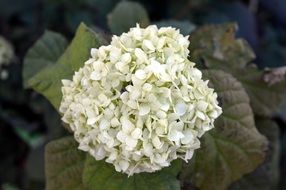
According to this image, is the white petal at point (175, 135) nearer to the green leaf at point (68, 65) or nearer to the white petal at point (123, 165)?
the white petal at point (123, 165)

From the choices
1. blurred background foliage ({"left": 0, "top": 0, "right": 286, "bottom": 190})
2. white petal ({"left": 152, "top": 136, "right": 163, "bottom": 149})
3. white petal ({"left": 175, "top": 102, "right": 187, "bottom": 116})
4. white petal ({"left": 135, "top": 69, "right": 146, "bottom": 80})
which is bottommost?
blurred background foliage ({"left": 0, "top": 0, "right": 286, "bottom": 190})

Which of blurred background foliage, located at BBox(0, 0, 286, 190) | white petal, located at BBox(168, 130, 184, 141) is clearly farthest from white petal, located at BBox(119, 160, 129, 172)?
blurred background foliage, located at BBox(0, 0, 286, 190)

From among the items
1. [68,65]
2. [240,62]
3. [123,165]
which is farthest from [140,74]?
[240,62]

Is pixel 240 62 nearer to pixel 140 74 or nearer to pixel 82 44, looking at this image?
pixel 82 44

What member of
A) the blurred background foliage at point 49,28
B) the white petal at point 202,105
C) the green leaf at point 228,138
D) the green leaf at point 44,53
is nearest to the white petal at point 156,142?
the white petal at point 202,105

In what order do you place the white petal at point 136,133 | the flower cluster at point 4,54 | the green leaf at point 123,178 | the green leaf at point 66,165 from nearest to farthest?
1. the white petal at point 136,133
2. the green leaf at point 123,178
3. the green leaf at point 66,165
4. the flower cluster at point 4,54

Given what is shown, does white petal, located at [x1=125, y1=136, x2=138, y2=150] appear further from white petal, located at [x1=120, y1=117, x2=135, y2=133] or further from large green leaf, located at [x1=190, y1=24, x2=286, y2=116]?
large green leaf, located at [x1=190, y1=24, x2=286, y2=116]
